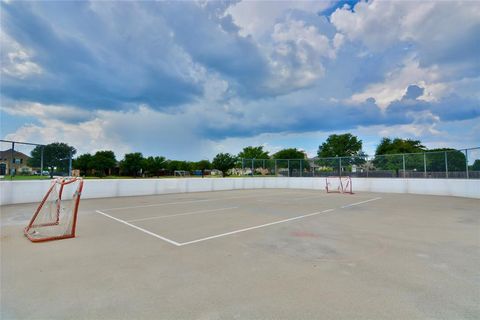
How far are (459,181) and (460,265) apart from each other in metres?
15.3

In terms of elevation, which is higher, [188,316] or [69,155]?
[69,155]

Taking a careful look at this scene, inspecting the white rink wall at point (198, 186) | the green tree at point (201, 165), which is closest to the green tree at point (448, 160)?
the white rink wall at point (198, 186)

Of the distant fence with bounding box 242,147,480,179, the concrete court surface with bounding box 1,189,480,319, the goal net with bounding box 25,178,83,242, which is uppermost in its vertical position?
the distant fence with bounding box 242,147,480,179

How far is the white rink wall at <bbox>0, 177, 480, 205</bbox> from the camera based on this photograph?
40.0ft

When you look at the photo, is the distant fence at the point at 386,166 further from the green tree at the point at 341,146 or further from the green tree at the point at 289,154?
the green tree at the point at 289,154

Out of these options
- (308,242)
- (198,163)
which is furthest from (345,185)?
(198,163)

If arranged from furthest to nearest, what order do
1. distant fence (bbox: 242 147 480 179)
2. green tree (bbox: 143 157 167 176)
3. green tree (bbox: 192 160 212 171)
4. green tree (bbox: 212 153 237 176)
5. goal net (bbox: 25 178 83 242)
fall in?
green tree (bbox: 192 160 212 171) < green tree (bbox: 143 157 167 176) < green tree (bbox: 212 153 237 176) < distant fence (bbox: 242 147 480 179) < goal net (bbox: 25 178 83 242)

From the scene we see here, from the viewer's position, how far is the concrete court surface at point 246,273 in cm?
278

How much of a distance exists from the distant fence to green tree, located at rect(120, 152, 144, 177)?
5103 cm

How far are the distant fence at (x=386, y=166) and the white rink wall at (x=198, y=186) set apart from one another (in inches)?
19.7

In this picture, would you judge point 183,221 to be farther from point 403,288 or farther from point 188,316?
point 403,288

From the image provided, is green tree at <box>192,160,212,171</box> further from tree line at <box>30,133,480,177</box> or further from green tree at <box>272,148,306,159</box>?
green tree at <box>272,148,306,159</box>

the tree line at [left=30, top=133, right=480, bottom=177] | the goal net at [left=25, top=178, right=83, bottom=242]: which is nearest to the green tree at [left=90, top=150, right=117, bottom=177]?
the tree line at [left=30, top=133, right=480, bottom=177]

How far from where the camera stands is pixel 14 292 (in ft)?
10.5
